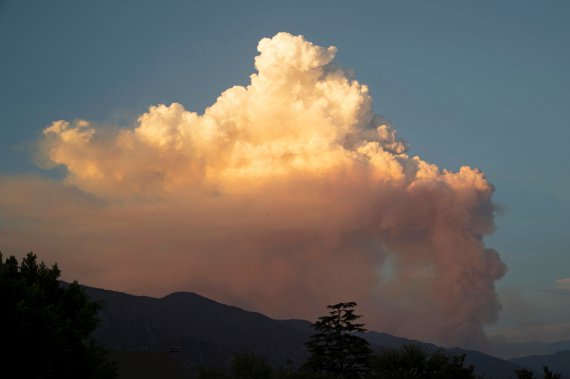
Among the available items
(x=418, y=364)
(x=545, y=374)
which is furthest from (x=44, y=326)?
(x=545, y=374)

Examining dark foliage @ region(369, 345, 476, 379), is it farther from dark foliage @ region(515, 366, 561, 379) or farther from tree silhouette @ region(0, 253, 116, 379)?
tree silhouette @ region(0, 253, 116, 379)

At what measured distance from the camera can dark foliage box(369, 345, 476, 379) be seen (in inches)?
2119

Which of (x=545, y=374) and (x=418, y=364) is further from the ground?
(x=418, y=364)

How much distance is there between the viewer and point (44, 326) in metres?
41.9

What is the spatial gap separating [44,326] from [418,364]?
1283 inches

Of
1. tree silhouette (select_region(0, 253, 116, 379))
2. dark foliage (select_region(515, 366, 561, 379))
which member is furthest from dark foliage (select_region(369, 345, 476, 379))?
tree silhouette (select_region(0, 253, 116, 379))

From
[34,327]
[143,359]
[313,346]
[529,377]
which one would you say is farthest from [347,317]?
[143,359]

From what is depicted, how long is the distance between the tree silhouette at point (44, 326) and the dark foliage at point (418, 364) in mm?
23812

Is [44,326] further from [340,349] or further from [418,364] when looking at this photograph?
[340,349]

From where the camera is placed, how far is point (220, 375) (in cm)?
6838

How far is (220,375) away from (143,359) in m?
91.4

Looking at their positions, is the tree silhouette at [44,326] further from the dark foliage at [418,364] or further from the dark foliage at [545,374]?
the dark foliage at [545,374]

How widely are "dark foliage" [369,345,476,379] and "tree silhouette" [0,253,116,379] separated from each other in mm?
23812

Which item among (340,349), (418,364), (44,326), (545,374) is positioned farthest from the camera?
(340,349)
